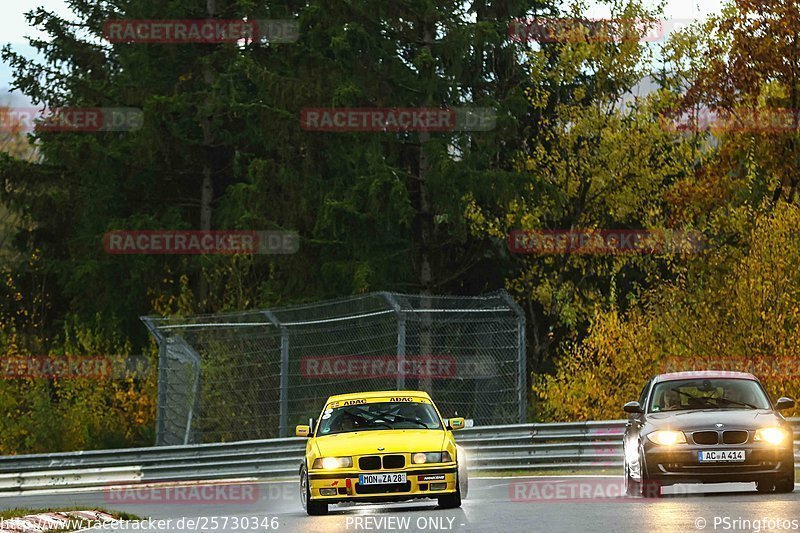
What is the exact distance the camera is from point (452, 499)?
17.1 metres

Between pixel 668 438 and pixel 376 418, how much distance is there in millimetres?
3281

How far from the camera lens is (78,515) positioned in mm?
17641

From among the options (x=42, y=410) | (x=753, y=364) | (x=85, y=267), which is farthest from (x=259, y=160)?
(x=753, y=364)

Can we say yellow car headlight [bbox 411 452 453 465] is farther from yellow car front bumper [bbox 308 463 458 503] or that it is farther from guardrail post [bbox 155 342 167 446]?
guardrail post [bbox 155 342 167 446]

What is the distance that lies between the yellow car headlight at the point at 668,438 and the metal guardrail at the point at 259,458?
7.26 meters

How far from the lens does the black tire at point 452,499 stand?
55.9 feet

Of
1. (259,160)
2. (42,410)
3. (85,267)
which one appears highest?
(259,160)

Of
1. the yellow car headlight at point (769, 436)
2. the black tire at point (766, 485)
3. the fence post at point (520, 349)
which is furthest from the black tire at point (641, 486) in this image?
the fence post at point (520, 349)

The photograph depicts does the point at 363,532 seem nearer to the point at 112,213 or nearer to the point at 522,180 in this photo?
the point at 522,180

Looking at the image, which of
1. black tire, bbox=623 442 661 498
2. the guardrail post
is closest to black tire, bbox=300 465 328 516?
black tire, bbox=623 442 661 498

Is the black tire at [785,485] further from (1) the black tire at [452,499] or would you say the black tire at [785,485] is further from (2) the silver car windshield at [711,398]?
(1) the black tire at [452,499]

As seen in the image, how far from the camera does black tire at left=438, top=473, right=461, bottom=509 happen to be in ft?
55.9

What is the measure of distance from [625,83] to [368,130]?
6248mm

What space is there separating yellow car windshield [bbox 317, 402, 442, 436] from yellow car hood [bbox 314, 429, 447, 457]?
0.34 metres
